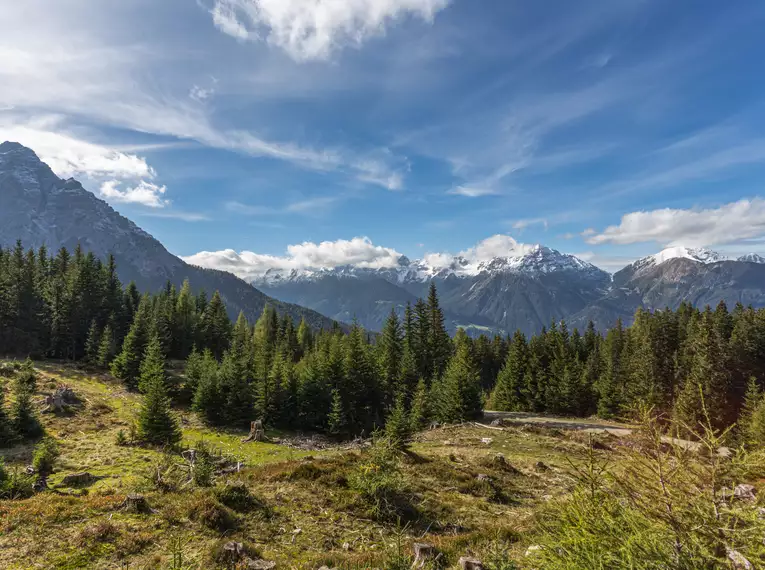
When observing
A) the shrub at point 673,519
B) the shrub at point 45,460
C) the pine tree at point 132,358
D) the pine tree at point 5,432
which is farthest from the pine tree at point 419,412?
the pine tree at point 132,358

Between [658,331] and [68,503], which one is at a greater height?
[658,331]

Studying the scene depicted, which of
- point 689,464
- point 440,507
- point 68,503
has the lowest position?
point 440,507

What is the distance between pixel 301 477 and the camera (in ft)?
60.1

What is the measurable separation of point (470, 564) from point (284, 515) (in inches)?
301

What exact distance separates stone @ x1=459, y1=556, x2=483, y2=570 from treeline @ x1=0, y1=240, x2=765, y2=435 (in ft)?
70.4

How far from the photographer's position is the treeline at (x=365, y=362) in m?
45.7

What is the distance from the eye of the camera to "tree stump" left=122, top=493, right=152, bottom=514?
13.7m

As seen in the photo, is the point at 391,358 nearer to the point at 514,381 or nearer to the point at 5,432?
the point at 514,381

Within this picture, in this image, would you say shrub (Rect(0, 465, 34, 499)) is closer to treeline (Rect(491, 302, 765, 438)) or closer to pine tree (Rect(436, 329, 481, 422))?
pine tree (Rect(436, 329, 481, 422))

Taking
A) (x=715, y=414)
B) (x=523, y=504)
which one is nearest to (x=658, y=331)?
(x=715, y=414)

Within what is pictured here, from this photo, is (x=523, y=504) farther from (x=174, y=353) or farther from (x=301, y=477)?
(x=174, y=353)

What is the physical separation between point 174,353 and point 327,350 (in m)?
47.3

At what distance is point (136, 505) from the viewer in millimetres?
13766

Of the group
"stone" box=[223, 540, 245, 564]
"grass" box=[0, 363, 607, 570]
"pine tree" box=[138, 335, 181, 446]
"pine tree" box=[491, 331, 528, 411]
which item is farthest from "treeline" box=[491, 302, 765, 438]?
"pine tree" box=[138, 335, 181, 446]
